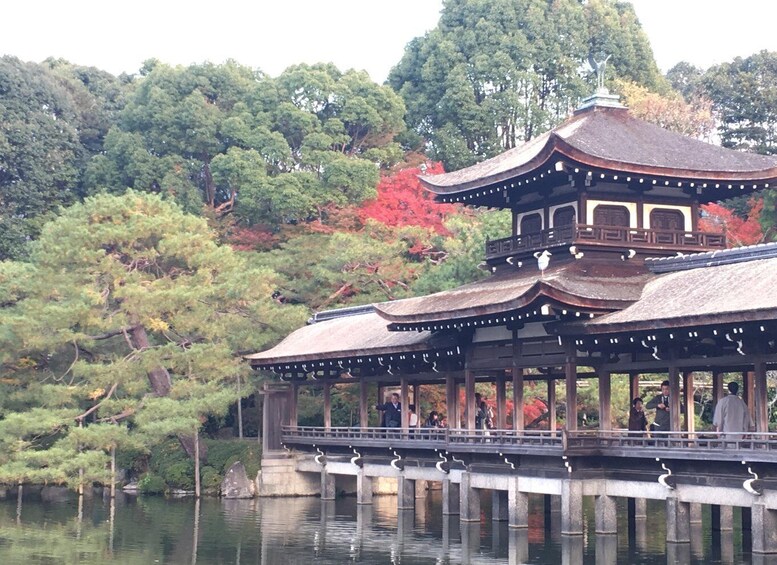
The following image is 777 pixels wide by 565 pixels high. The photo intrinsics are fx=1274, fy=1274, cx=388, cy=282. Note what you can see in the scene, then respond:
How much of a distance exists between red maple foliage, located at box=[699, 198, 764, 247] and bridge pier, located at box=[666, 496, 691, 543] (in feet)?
70.2

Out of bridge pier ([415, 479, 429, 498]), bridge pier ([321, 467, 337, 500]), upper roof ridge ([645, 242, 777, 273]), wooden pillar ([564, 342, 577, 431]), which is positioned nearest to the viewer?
upper roof ridge ([645, 242, 777, 273])

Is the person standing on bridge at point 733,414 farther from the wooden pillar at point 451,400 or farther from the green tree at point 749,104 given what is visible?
the green tree at point 749,104

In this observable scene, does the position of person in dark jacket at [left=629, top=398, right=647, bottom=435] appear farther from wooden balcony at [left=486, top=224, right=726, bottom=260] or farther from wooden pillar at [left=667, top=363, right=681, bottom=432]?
wooden balcony at [left=486, top=224, right=726, bottom=260]

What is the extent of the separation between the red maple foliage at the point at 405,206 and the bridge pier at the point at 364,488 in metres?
15.4

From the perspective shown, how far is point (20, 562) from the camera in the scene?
2556 cm

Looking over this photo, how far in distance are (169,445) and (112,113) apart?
2920 centimetres

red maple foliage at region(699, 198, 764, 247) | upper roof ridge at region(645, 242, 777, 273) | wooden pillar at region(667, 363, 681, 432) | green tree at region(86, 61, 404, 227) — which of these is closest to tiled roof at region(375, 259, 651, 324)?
upper roof ridge at region(645, 242, 777, 273)

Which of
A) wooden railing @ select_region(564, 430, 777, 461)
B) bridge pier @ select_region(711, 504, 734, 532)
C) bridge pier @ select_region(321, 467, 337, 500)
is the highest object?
wooden railing @ select_region(564, 430, 777, 461)

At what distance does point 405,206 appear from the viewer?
54062 mm

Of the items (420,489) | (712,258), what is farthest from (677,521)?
(420,489)

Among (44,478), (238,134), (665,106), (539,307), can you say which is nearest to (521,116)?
(665,106)

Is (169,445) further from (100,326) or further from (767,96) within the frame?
(767,96)

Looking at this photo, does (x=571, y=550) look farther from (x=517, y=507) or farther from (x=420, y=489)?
(x=420, y=489)

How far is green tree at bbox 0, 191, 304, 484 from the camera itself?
1515 inches
